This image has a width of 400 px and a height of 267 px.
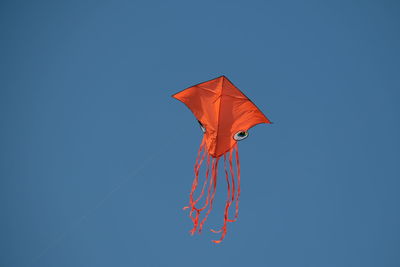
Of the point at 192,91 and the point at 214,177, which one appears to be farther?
the point at 192,91

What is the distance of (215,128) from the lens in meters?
9.35

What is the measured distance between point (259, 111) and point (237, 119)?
28.4 inches

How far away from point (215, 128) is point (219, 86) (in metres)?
1.32

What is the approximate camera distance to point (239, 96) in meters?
9.45

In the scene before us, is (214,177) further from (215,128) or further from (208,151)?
(215,128)

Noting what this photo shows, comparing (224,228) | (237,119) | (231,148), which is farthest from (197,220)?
(237,119)

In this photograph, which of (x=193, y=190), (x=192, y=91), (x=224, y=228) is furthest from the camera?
(x=192, y=91)

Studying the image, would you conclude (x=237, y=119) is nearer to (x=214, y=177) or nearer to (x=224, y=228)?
(x=214, y=177)

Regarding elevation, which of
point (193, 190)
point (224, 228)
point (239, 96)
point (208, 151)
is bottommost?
point (224, 228)

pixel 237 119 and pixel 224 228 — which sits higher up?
pixel 237 119

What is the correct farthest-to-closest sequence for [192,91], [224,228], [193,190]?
[192,91] < [193,190] < [224,228]

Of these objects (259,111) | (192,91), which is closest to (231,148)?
(259,111)

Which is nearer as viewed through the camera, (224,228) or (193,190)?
(224,228)

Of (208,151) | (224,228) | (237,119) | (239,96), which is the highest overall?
(239,96)
